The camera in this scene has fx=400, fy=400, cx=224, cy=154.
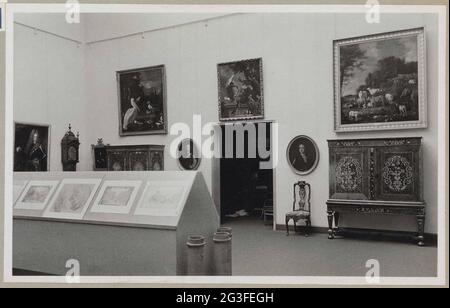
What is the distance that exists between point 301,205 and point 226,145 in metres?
2.56

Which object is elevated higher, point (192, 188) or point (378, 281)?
point (192, 188)

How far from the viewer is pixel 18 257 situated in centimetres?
392

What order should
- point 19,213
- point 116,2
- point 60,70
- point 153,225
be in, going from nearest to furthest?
point 153,225, point 116,2, point 19,213, point 60,70

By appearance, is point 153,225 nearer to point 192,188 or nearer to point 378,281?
point 192,188

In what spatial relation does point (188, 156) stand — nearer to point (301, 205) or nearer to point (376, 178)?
point (301, 205)

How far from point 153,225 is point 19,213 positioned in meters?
1.60

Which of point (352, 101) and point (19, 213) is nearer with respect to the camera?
point (19, 213)

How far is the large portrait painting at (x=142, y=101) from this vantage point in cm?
→ 959

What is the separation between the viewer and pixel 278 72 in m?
8.14

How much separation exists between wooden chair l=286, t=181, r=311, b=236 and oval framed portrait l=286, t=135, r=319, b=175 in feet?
0.97

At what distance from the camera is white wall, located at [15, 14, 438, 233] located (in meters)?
6.92

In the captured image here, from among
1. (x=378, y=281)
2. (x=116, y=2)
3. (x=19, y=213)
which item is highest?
(x=116, y=2)

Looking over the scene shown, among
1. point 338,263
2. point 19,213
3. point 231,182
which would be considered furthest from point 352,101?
point 19,213

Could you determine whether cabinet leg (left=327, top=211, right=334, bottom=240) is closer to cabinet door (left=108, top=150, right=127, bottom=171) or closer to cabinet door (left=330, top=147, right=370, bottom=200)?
cabinet door (left=330, top=147, right=370, bottom=200)
